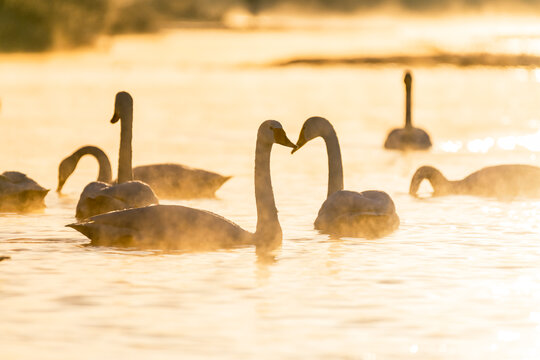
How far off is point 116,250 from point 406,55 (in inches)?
2543

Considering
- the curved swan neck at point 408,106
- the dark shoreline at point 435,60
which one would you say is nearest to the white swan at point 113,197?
the curved swan neck at point 408,106

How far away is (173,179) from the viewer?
63.0 ft

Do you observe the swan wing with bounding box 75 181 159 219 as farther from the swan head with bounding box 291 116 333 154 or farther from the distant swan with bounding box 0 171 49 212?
the swan head with bounding box 291 116 333 154

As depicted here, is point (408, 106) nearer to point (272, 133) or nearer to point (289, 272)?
point (272, 133)

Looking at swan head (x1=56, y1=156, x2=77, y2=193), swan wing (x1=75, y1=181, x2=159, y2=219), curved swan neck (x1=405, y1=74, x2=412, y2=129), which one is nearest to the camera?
swan wing (x1=75, y1=181, x2=159, y2=219)

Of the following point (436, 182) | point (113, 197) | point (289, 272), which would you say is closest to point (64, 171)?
point (113, 197)

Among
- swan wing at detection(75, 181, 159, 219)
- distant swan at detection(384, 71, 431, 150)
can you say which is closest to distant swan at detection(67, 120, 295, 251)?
swan wing at detection(75, 181, 159, 219)

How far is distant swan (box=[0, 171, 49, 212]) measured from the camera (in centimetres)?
1739

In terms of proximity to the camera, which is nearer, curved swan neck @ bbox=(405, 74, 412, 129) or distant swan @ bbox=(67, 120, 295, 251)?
distant swan @ bbox=(67, 120, 295, 251)

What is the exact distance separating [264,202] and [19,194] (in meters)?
4.25

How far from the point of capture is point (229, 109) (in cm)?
4106

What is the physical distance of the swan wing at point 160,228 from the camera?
1386cm

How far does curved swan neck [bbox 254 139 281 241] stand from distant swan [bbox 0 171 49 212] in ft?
13.2

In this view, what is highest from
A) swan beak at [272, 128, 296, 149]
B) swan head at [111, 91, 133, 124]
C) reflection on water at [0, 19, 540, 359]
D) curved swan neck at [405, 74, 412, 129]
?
curved swan neck at [405, 74, 412, 129]
